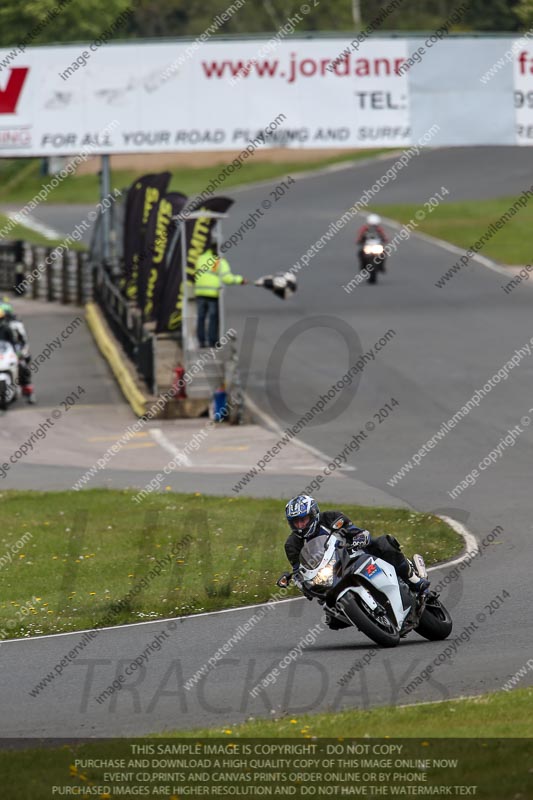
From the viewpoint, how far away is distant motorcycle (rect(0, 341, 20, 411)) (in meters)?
25.6

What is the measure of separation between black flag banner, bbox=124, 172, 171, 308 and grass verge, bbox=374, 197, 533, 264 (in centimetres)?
1323

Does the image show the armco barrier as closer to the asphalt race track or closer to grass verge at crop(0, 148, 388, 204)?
the asphalt race track

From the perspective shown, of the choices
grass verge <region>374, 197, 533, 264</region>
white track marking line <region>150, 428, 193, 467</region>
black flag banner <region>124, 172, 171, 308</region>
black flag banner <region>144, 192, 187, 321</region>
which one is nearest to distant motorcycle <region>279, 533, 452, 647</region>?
white track marking line <region>150, 428, 193, 467</region>

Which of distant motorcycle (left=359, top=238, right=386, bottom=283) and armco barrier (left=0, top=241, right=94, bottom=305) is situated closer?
distant motorcycle (left=359, top=238, right=386, bottom=283)

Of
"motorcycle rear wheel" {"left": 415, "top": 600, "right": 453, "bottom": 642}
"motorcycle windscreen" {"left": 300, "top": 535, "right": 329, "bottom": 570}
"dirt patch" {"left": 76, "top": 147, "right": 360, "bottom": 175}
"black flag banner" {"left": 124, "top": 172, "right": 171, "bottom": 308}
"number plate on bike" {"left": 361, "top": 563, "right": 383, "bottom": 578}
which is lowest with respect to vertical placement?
"dirt patch" {"left": 76, "top": 147, "right": 360, "bottom": 175}

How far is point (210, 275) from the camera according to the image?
25.2 m

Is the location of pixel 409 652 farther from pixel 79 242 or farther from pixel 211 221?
pixel 79 242

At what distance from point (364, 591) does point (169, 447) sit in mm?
12086

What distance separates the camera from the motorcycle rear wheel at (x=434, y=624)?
1127 centimetres

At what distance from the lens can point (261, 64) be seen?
103 ft

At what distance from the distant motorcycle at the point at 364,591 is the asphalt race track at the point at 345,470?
0.19 m

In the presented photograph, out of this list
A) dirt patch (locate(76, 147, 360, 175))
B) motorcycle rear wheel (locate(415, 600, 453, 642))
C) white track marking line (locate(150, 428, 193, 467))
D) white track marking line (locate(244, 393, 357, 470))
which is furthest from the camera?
dirt patch (locate(76, 147, 360, 175))

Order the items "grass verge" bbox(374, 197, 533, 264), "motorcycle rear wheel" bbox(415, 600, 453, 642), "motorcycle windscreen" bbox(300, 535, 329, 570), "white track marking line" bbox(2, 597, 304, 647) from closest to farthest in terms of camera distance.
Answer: "motorcycle windscreen" bbox(300, 535, 329, 570) → "motorcycle rear wheel" bbox(415, 600, 453, 642) → "white track marking line" bbox(2, 597, 304, 647) → "grass verge" bbox(374, 197, 533, 264)
